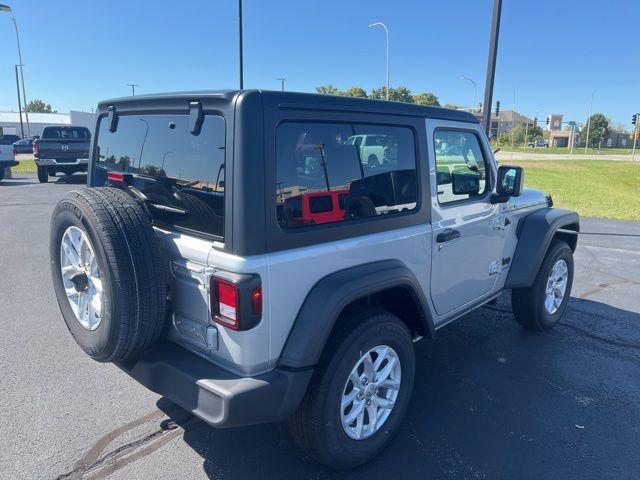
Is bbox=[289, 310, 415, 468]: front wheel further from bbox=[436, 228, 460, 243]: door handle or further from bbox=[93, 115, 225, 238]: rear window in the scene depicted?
bbox=[93, 115, 225, 238]: rear window

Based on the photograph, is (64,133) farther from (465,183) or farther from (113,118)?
(465,183)

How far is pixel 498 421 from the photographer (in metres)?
3.05

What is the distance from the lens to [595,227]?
939 cm

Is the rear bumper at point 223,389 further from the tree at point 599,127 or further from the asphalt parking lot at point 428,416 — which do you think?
the tree at point 599,127

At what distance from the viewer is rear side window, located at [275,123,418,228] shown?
2.25 meters

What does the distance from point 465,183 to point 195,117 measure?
1976 mm

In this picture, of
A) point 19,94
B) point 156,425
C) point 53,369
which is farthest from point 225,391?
point 19,94

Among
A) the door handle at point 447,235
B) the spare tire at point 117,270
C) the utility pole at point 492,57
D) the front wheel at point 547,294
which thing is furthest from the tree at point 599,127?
the spare tire at point 117,270

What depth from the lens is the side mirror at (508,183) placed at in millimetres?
3605

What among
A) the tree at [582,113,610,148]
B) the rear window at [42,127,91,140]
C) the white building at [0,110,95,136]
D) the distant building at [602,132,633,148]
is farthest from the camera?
the distant building at [602,132,633,148]

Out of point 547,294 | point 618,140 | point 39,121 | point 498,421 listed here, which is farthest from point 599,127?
point 498,421

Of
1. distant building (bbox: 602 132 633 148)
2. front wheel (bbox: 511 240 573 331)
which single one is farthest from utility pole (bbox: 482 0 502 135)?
distant building (bbox: 602 132 633 148)

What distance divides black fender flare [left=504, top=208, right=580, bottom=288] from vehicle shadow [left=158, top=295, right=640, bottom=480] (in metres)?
0.60

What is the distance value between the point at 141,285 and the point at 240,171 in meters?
0.69
